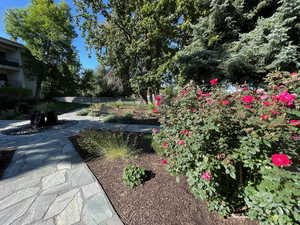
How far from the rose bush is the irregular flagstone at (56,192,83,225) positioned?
122 cm

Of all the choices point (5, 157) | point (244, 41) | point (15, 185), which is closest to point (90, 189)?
point (15, 185)

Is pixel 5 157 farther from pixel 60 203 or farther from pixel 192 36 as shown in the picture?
pixel 192 36

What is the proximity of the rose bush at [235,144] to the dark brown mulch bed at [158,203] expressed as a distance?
0.52ft

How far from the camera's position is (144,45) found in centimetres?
709

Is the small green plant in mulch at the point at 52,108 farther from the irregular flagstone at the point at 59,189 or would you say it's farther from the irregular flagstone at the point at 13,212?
the irregular flagstone at the point at 13,212

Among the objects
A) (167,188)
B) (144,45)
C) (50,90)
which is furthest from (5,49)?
(167,188)

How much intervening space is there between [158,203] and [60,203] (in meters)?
1.19

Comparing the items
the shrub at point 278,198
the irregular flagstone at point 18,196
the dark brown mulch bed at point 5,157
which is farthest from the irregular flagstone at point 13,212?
the shrub at point 278,198

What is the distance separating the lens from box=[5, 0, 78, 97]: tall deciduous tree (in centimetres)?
1390

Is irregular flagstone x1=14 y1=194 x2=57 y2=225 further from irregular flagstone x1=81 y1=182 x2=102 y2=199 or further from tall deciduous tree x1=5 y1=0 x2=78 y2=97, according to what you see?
tall deciduous tree x1=5 y1=0 x2=78 y2=97

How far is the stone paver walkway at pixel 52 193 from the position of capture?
144 cm

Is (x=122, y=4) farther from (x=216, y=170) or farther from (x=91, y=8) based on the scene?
(x=216, y=170)

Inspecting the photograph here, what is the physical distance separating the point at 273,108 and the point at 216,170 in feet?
2.40

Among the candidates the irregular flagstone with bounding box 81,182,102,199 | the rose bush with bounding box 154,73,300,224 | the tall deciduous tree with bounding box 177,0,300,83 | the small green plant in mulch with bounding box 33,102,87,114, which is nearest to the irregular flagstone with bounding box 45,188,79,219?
the irregular flagstone with bounding box 81,182,102,199
